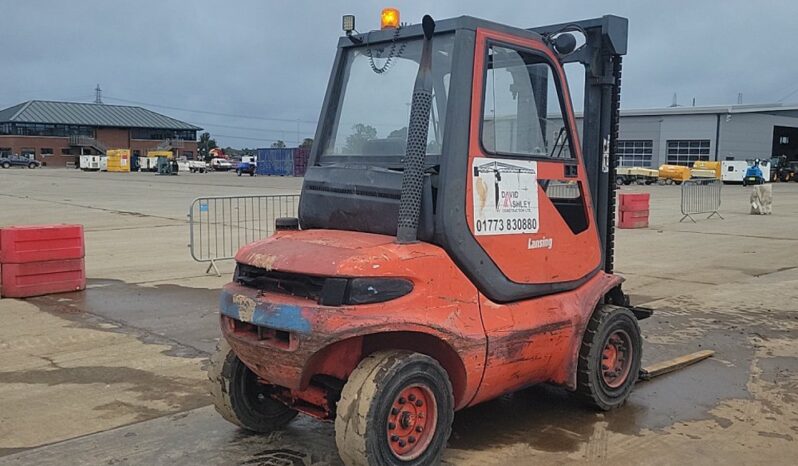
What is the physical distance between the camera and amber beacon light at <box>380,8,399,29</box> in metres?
4.66

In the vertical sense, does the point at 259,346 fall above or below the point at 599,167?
below

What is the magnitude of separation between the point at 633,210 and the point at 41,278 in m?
14.8

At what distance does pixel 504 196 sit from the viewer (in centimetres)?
434

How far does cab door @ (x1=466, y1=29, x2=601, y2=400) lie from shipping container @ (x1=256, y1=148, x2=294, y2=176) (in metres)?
69.1

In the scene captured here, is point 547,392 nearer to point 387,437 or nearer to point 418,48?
point 387,437

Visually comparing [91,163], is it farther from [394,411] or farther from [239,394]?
[394,411]

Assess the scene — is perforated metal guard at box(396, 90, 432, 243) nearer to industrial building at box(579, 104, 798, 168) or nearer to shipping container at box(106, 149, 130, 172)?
industrial building at box(579, 104, 798, 168)

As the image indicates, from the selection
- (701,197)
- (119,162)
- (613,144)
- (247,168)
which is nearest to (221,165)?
(119,162)

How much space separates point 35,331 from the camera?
7.51 metres

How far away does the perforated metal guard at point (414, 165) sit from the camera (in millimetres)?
3943

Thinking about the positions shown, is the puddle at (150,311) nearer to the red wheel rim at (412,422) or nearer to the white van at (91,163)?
the red wheel rim at (412,422)

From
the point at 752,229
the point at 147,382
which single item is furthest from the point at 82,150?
the point at 147,382

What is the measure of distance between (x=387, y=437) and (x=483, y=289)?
3.41 ft

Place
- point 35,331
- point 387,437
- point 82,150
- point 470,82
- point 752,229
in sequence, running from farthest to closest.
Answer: point 82,150
point 752,229
point 35,331
point 470,82
point 387,437
